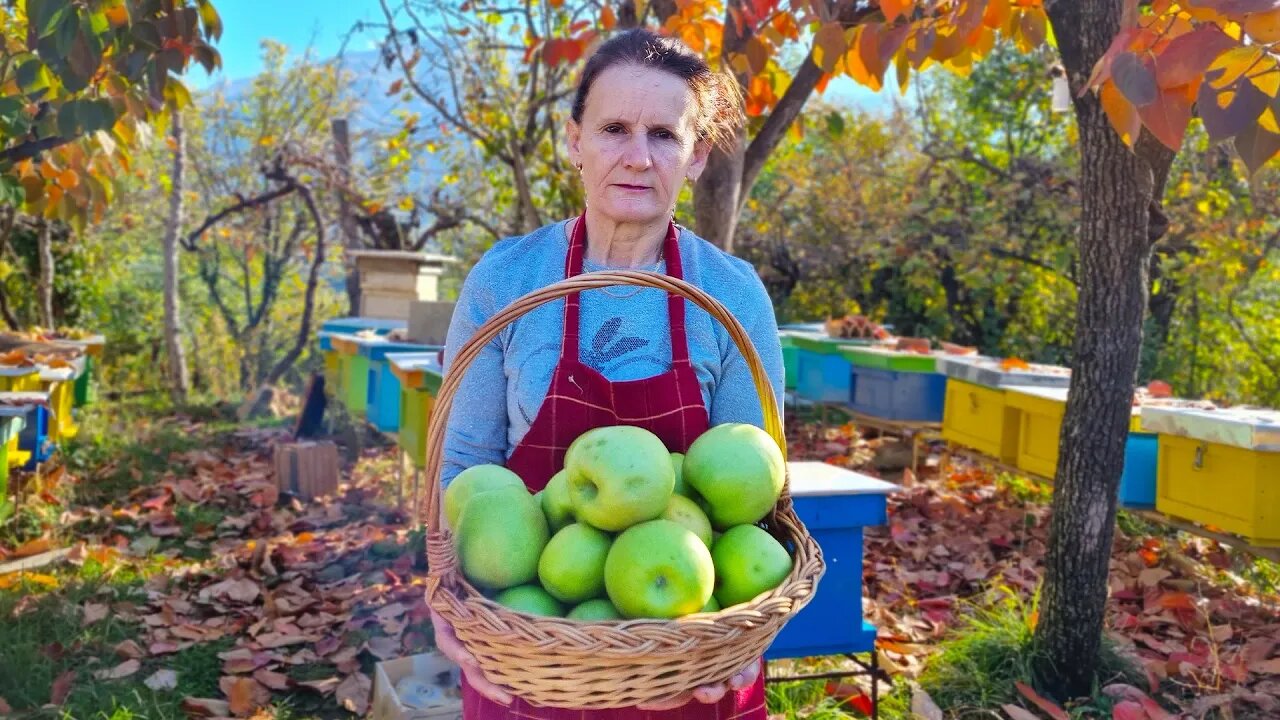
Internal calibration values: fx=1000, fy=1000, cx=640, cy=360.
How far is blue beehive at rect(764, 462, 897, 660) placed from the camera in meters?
2.99

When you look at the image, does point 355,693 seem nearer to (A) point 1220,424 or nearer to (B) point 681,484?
(B) point 681,484

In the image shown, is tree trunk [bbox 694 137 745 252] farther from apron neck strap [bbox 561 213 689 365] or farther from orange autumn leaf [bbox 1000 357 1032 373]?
orange autumn leaf [bbox 1000 357 1032 373]

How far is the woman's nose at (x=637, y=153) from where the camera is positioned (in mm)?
1725

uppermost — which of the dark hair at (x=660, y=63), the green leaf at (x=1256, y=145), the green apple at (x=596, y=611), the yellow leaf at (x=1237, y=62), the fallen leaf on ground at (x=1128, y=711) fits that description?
the yellow leaf at (x=1237, y=62)

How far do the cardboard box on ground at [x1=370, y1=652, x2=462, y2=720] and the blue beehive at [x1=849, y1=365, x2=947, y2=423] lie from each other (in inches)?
175

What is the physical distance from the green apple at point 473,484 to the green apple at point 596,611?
0.22 m

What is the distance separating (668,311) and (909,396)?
5.44m

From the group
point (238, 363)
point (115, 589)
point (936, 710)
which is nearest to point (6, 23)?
point (115, 589)

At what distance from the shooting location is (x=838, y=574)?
3.05 m

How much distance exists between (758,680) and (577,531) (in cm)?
48

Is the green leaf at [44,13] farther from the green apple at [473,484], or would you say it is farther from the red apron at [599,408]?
the green apple at [473,484]

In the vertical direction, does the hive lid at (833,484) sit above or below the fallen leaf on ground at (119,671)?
above

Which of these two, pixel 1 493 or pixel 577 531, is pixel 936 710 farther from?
pixel 1 493

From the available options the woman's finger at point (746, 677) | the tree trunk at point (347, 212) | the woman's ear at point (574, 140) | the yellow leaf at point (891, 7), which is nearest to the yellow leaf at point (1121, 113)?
the yellow leaf at point (891, 7)
